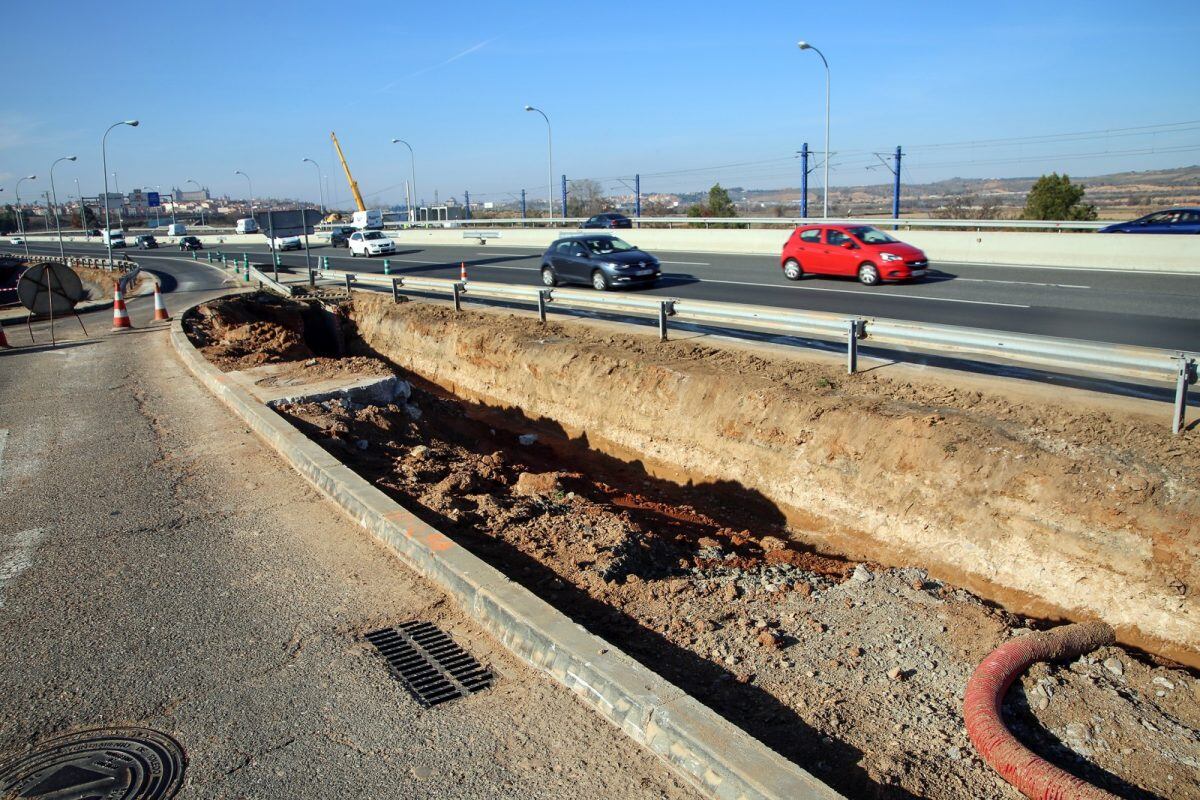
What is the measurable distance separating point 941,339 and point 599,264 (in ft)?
43.5

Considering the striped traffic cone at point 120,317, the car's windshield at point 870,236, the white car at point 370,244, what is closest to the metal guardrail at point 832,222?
the car's windshield at point 870,236

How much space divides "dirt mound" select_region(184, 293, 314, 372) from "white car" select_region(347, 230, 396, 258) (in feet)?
70.0

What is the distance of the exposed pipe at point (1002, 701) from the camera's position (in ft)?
10.7

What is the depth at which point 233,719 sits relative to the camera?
3.87m

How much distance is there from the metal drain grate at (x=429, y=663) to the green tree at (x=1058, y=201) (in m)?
37.9

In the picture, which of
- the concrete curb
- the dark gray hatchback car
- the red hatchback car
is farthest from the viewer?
the dark gray hatchback car

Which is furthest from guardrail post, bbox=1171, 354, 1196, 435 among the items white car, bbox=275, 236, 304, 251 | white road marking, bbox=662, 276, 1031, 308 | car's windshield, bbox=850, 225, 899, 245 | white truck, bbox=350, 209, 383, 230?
white truck, bbox=350, 209, 383, 230

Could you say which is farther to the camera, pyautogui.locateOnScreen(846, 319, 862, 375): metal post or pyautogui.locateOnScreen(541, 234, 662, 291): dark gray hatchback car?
pyautogui.locateOnScreen(541, 234, 662, 291): dark gray hatchback car

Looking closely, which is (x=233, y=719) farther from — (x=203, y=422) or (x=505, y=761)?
(x=203, y=422)

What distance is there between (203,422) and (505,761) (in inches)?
294

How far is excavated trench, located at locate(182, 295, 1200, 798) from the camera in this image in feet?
12.6

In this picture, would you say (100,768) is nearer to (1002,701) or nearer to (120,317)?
(1002,701)

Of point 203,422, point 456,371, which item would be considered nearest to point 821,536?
point 203,422

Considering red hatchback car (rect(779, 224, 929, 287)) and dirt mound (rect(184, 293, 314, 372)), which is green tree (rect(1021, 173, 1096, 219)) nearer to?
red hatchback car (rect(779, 224, 929, 287))
